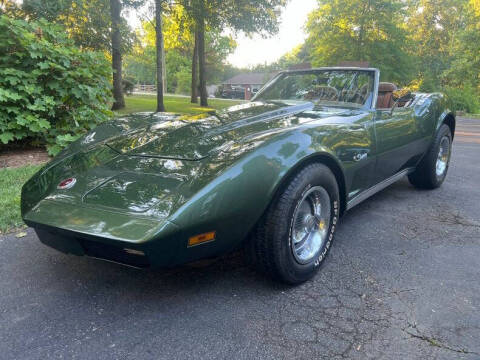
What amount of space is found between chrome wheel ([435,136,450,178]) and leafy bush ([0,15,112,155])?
468 cm

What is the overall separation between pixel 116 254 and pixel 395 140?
8.10 feet

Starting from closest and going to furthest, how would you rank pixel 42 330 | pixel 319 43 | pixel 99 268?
1. pixel 42 330
2. pixel 99 268
3. pixel 319 43

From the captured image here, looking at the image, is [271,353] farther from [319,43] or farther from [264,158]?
[319,43]

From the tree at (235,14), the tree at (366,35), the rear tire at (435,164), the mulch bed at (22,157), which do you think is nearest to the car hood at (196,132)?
the rear tire at (435,164)

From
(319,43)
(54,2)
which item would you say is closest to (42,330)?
(54,2)

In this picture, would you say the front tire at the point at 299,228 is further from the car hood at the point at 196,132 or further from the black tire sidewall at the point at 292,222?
the car hood at the point at 196,132

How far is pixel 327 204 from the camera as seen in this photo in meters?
2.29

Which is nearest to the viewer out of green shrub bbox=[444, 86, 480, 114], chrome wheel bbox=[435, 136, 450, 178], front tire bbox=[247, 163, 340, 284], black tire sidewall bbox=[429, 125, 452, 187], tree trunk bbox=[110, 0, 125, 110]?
front tire bbox=[247, 163, 340, 284]

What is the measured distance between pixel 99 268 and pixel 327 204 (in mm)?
1483

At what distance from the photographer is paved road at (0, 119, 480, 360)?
1.60 meters

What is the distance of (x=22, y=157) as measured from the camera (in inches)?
197

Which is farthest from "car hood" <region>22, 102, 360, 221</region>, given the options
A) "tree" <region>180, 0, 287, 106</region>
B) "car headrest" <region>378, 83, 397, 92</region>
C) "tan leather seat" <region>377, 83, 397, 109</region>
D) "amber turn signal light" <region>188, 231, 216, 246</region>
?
"tree" <region>180, 0, 287, 106</region>

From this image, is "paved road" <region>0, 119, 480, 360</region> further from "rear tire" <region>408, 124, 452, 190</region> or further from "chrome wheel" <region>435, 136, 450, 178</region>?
"chrome wheel" <region>435, 136, 450, 178</region>

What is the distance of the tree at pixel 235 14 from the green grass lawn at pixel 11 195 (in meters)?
10.9
